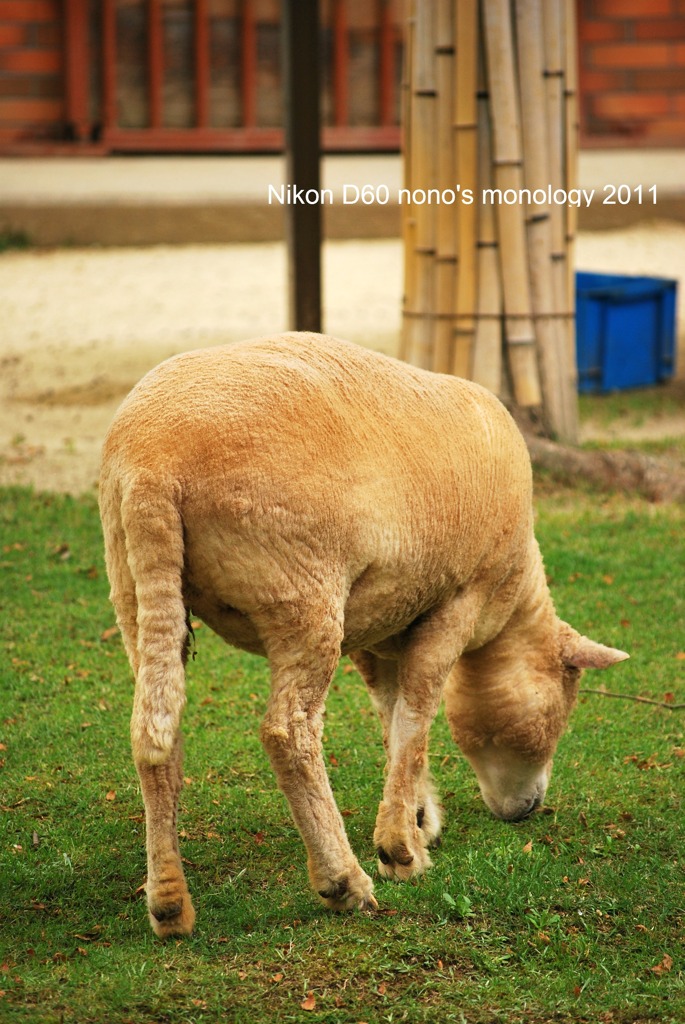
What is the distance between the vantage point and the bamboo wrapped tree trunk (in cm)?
754

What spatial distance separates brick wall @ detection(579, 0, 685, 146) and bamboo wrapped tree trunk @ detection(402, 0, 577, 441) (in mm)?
9527

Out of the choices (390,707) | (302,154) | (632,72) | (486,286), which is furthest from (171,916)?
(632,72)

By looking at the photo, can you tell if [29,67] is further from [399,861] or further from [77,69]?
[399,861]

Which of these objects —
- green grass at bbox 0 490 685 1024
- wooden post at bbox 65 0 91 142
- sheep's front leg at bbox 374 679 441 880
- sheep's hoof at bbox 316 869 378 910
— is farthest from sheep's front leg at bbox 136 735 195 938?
wooden post at bbox 65 0 91 142

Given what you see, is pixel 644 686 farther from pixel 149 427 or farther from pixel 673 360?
pixel 673 360

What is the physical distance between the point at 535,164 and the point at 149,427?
509cm

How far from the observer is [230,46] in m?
16.1

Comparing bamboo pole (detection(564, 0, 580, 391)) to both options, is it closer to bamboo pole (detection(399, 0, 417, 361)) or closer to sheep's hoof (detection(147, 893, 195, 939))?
bamboo pole (detection(399, 0, 417, 361))

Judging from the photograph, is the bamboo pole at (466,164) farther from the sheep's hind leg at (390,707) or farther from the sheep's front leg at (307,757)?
the sheep's front leg at (307,757)

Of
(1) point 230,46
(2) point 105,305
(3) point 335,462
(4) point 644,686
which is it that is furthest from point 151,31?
(3) point 335,462

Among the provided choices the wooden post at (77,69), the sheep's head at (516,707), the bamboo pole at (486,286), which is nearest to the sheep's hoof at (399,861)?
the sheep's head at (516,707)

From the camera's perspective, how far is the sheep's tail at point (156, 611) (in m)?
3.13

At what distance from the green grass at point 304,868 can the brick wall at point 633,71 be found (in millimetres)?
12214

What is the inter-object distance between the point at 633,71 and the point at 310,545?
49.9ft
